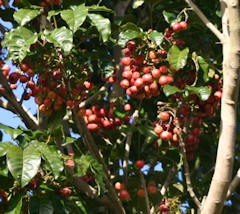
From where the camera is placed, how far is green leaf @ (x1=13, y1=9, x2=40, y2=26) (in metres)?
2.04

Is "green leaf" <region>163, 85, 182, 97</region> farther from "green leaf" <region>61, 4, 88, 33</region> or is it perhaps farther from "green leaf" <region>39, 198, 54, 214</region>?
"green leaf" <region>39, 198, 54, 214</region>

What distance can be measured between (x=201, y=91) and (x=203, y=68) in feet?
0.50

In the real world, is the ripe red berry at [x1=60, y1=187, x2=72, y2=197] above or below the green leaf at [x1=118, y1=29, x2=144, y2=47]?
below

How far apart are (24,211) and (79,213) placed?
0.24 metres

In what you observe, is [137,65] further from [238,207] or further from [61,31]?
[238,207]

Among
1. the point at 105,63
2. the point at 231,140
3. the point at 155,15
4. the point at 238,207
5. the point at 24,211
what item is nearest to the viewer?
the point at 231,140

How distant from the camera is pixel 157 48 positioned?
2.26m

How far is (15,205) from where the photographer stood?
6.35 feet

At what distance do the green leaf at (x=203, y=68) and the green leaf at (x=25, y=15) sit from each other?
0.70 m

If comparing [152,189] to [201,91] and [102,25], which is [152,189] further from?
[102,25]

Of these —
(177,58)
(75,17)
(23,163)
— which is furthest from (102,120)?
(23,163)

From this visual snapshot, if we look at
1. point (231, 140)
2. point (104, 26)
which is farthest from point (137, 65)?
point (231, 140)

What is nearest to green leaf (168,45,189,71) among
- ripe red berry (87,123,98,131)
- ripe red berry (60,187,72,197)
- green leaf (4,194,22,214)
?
ripe red berry (87,123,98,131)

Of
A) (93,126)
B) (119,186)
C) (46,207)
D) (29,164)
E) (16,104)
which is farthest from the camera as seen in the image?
(93,126)
